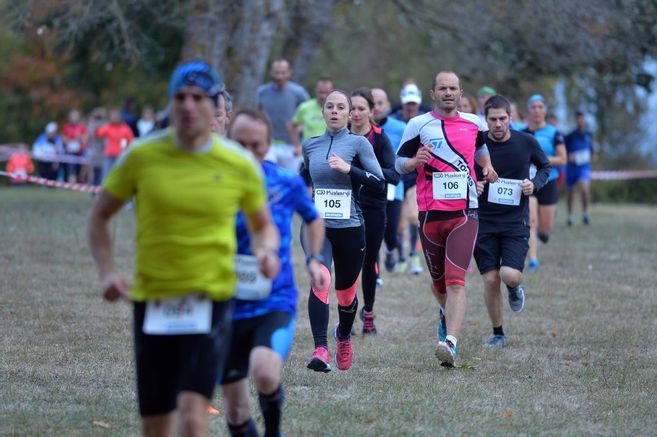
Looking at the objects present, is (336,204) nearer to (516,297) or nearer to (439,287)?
(439,287)

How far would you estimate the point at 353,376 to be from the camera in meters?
8.23

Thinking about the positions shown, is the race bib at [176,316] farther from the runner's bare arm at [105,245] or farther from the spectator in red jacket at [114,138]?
the spectator in red jacket at [114,138]

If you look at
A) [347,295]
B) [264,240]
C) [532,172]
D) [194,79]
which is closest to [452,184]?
[347,295]

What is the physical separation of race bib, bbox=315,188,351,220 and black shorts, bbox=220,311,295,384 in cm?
278

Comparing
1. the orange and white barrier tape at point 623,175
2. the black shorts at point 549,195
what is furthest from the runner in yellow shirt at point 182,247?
the orange and white barrier tape at point 623,175

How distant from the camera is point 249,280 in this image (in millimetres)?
5340

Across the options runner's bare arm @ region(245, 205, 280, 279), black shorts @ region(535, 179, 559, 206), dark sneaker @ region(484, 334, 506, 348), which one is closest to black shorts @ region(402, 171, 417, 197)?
black shorts @ region(535, 179, 559, 206)

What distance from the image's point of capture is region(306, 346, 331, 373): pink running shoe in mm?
8211

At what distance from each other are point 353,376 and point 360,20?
84.1 feet

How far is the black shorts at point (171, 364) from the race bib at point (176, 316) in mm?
61

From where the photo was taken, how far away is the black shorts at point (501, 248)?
955 centimetres

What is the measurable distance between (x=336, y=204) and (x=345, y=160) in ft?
1.09

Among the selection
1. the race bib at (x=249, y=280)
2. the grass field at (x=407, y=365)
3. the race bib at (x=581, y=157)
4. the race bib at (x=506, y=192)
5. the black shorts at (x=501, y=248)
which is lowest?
the grass field at (x=407, y=365)

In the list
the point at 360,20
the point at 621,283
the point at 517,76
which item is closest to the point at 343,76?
the point at 360,20
